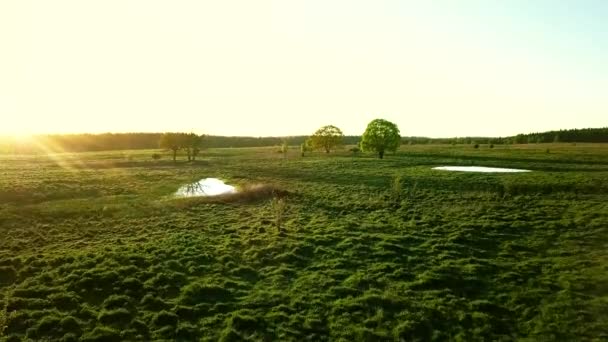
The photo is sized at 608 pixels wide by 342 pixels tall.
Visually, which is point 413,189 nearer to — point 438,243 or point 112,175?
point 438,243

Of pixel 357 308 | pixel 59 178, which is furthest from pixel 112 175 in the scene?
pixel 357 308

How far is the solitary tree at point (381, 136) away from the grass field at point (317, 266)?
42.4m

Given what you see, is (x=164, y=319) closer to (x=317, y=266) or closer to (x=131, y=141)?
(x=317, y=266)

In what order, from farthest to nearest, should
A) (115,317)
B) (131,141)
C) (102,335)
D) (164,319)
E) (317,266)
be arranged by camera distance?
(131,141), (317,266), (115,317), (164,319), (102,335)

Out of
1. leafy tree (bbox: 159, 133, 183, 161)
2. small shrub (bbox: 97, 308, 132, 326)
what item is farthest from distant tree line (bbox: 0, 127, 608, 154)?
small shrub (bbox: 97, 308, 132, 326)

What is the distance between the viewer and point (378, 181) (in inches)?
2162

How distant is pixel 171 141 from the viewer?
298ft

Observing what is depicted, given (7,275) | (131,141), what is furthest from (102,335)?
(131,141)

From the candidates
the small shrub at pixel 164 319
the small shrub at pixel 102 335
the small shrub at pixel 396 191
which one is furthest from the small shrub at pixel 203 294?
the small shrub at pixel 396 191

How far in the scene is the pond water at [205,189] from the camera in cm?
5034

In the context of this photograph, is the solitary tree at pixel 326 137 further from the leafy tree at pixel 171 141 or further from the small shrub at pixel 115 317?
the small shrub at pixel 115 317

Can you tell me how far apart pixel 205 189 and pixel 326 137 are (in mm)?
56181

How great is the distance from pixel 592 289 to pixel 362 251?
12.1 m

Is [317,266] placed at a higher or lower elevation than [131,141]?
A: lower
